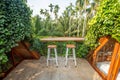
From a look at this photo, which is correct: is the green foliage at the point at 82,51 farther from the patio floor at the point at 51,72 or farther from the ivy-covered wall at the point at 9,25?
the ivy-covered wall at the point at 9,25

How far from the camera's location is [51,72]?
4.83 metres

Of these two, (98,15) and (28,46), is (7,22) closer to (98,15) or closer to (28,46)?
(28,46)

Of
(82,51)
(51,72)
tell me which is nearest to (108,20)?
(51,72)

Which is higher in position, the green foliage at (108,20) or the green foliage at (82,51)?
the green foliage at (108,20)

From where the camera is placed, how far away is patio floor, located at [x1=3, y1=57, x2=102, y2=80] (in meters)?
4.33

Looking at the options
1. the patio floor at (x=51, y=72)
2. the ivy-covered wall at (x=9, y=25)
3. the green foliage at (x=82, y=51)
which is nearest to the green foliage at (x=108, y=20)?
the patio floor at (x=51, y=72)

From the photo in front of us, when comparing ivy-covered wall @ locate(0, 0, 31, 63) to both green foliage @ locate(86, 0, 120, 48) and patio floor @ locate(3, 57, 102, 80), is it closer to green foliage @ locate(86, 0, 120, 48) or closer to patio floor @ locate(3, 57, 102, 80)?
patio floor @ locate(3, 57, 102, 80)

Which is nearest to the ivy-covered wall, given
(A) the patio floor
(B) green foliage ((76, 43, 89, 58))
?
(A) the patio floor

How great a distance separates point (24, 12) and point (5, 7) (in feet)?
3.42

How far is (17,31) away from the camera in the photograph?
3.64 metres

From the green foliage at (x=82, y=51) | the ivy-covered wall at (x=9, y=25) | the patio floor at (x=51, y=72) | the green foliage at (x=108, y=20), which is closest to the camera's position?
the ivy-covered wall at (x=9, y=25)

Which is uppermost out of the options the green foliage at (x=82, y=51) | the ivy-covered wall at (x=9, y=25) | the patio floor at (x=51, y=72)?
the ivy-covered wall at (x=9, y=25)

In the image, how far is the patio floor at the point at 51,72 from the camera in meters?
4.33

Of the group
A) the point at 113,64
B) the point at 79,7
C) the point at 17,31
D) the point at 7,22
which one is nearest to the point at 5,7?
the point at 7,22
